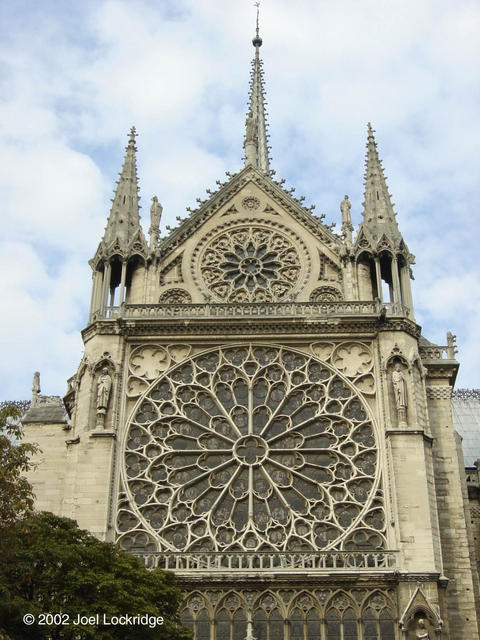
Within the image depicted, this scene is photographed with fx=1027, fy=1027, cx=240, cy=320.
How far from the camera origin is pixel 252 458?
2550 centimetres

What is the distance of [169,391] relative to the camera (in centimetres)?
2669

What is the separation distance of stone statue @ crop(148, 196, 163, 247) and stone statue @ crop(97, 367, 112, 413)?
488 cm

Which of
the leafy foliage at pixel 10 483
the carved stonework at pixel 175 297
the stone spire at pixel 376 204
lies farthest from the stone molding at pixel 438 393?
the leafy foliage at pixel 10 483

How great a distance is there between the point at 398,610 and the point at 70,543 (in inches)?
315

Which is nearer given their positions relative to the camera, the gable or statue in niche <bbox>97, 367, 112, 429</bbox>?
statue in niche <bbox>97, 367, 112, 429</bbox>

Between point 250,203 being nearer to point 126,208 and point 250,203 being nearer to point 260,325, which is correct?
point 126,208

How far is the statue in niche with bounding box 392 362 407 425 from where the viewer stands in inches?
1006

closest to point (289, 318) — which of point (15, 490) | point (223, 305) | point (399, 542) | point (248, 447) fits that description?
point (223, 305)

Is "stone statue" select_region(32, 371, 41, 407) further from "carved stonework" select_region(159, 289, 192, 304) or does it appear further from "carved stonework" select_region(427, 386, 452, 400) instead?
"carved stonework" select_region(427, 386, 452, 400)

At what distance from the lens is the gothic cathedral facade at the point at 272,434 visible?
23203mm

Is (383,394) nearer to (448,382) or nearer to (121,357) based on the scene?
(448,382)

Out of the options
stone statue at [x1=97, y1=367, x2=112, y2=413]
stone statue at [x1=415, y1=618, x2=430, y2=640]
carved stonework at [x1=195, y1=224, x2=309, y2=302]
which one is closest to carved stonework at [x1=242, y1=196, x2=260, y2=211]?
carved stonework at [x1=195, y1=224, x2=309, y2=302]

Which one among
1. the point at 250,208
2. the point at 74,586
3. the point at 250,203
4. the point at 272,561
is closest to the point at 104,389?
the point at 272,561

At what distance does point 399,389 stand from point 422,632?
241 inches
